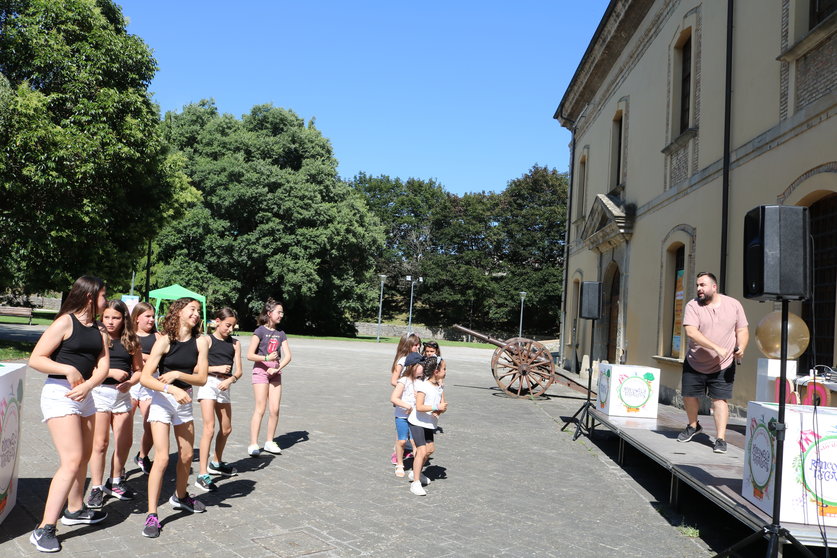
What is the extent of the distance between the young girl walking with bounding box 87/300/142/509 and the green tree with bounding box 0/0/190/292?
42.6 feet

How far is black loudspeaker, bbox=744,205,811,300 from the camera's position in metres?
4.26

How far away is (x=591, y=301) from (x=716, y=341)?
456 cm

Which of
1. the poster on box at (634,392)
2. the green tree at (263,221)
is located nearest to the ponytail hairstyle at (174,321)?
the poster on box at (634,392)

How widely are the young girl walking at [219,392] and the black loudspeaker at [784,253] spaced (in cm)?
424

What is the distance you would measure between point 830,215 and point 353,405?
Answer: 26.3 feet

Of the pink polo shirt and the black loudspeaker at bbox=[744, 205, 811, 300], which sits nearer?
the black loudspeaker at bbox=[744, 205, 811, 300]

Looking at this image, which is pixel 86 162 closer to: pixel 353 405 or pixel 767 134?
pixel 353 405

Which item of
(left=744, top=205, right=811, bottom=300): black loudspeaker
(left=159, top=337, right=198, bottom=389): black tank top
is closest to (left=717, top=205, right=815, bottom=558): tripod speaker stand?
(left=744, top=205, right=811, bottom=300): black loudspeaker

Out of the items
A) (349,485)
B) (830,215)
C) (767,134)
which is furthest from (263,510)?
(767,134)

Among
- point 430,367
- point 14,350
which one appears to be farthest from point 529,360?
point 14,350

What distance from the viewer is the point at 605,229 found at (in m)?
18.7

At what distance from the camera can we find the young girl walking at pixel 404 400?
21.5ft

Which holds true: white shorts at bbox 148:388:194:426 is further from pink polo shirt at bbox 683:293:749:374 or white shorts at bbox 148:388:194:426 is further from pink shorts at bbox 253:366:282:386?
pink polo shirt at bbox 683:293:749:374

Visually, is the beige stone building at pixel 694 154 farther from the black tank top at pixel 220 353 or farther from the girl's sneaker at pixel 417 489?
the black tank top at pixel 220 353
